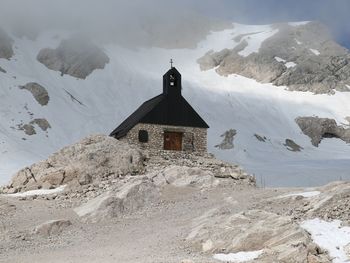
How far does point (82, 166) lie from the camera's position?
31.6 metres

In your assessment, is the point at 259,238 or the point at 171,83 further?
the point at 171,83

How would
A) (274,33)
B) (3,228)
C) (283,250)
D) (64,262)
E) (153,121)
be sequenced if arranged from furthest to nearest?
(274,33), (153,121), (3,228), (64,262), (283,250)

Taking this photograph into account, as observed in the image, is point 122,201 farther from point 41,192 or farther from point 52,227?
point 41,192

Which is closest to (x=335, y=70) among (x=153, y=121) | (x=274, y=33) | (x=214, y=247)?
(x=274, y=33)

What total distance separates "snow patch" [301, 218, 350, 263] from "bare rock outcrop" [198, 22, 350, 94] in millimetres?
93180

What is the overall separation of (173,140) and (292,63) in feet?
259

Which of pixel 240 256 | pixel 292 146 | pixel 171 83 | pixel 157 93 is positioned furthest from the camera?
pixel 157 93

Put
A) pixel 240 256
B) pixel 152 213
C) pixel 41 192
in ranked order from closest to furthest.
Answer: pixel 240 256, pixel 152 213, pixel 41 192

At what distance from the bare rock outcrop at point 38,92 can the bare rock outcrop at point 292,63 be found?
45.3m

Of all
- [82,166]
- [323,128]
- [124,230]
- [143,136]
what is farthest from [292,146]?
[124,230]

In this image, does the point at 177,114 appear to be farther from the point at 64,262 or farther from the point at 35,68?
the point at 35,68

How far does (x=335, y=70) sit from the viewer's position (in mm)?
113750

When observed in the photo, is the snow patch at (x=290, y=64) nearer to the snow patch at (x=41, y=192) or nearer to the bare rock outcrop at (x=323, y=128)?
the bare rock outcrop at (x=323, y=128)

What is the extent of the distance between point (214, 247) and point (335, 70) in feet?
343
